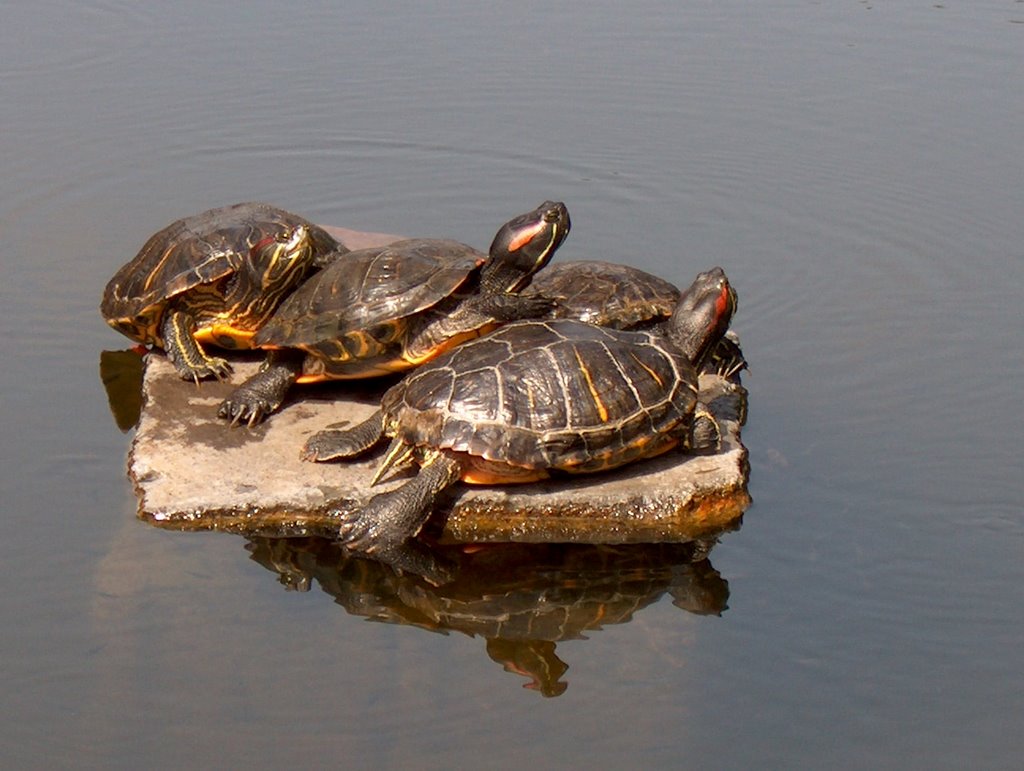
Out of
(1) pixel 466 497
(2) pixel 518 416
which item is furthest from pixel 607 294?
(1) pixel 466 497

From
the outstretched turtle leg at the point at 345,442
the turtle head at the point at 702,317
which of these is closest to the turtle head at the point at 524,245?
the turtle head at the point at 702,317

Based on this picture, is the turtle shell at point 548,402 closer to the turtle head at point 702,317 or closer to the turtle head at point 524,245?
the turtle head at point 702,317

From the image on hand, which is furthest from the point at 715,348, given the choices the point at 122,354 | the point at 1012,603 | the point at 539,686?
the point at 122,354

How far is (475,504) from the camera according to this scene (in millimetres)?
5789

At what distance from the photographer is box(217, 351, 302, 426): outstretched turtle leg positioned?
20.7 feet

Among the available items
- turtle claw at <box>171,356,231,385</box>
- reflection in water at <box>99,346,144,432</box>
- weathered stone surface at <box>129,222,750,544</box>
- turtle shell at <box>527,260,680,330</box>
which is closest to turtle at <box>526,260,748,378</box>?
turtle shell at <box>527,260,680,330</box>

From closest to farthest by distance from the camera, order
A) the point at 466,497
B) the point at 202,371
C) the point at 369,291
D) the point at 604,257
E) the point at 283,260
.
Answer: the point at 466,497 → the point at 369,291 → the point at 283,260 → the point at 202,371 → the point at 604,257

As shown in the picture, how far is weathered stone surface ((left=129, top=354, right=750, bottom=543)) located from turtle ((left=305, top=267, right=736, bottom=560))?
3.7 inches

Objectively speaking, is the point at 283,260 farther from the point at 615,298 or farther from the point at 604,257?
the point at 604,257

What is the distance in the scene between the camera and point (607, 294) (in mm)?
6762

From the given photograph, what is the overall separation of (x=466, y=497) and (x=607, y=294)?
1.47 meters

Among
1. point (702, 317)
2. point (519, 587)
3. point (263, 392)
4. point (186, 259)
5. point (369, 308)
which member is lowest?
point (519, 587)

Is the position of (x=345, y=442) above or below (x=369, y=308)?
below

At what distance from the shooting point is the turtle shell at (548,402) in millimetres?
5598
